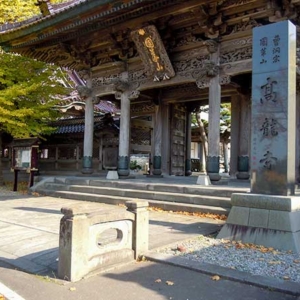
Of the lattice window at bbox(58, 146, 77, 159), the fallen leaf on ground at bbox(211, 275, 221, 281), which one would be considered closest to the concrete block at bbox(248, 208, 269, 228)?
the fallen leaf on ground at bbox(211, 275, 221, 281)

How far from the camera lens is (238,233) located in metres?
5.61

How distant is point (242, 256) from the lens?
4.78 m

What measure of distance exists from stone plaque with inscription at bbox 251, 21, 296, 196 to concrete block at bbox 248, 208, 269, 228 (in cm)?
35

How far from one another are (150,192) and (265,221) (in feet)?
14.1

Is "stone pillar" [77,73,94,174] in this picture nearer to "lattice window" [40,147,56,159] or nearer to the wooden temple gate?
the wooden temple gate

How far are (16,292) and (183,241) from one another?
2.79 meters

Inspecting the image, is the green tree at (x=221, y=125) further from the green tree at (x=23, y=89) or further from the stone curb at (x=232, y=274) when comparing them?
the stone curb at (x=232, y=274)

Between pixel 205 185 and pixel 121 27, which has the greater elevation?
pixel 121 27

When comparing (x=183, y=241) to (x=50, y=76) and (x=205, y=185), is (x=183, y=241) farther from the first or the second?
(x=50, y=76)

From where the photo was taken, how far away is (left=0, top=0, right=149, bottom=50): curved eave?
31.2 ft

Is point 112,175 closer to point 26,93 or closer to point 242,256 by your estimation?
point 26,93

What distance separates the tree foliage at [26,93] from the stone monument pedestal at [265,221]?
9743mm

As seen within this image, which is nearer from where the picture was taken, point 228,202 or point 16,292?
point 16,292

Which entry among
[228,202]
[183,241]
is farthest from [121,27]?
[183,241]
